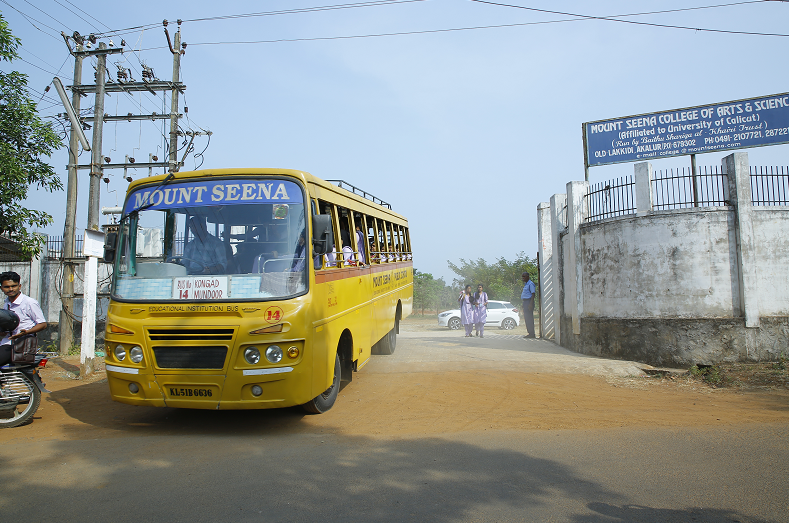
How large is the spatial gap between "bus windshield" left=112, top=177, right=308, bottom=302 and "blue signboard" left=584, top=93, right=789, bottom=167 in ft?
30.2

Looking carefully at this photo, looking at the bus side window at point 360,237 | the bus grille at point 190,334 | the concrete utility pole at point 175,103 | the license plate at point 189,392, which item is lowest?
the license plate at point 189,392

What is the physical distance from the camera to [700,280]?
9336mm

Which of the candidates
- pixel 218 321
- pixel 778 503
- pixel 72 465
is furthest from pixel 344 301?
pixel 778 503

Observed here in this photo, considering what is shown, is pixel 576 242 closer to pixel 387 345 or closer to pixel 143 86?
pixel 387 345

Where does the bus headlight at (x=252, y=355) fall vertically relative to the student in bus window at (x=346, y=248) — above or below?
below

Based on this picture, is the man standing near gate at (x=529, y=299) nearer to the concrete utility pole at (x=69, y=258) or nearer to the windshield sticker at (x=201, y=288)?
the windshield sticker at (x=201, y=288)

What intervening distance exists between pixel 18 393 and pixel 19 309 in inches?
38.6

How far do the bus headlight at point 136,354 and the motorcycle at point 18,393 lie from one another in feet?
4.87

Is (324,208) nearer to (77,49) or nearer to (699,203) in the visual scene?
(699,203)

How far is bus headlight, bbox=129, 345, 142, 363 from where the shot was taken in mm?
5109

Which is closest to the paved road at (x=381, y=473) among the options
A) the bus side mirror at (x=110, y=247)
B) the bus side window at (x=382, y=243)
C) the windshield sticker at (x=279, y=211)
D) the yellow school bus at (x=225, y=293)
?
the yellow school bus at (x=225, y=293)

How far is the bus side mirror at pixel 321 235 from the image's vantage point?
17.3 feet

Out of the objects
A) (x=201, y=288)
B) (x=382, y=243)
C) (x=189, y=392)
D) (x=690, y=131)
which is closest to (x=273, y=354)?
(x=189, y=392)

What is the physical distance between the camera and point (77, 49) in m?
13.6
